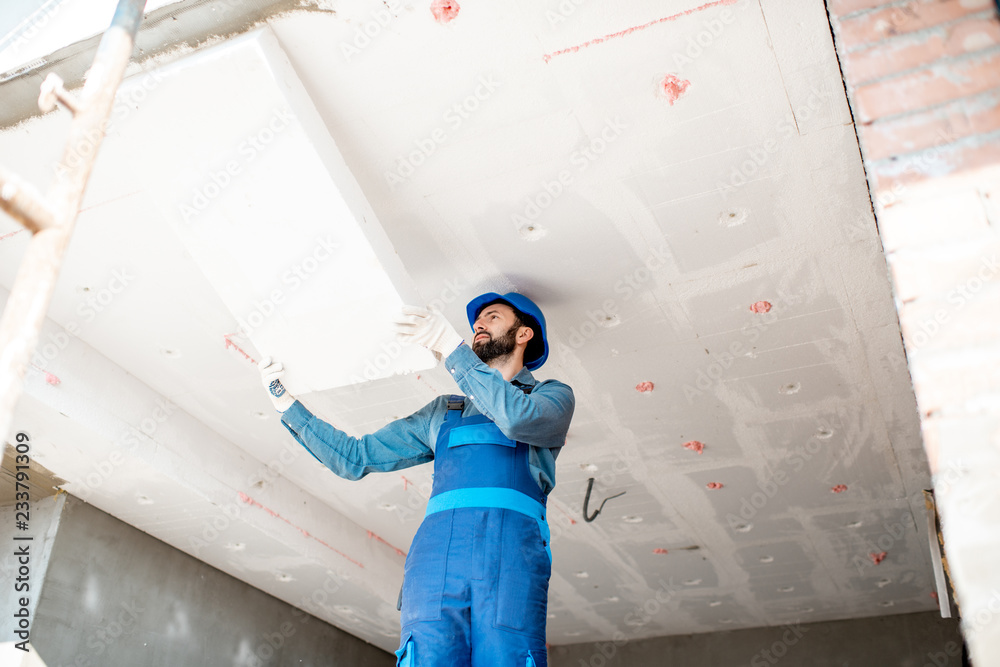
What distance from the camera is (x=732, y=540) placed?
17.6 feet

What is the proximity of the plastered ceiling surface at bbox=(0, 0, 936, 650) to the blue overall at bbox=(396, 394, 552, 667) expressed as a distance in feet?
1.75

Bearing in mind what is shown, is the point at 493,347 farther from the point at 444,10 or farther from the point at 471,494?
the point at 444,10

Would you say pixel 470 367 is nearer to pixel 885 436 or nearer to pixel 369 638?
pixel 885 436

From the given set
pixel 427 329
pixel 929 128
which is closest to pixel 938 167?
pixel 929 128

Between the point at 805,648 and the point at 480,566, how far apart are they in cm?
604

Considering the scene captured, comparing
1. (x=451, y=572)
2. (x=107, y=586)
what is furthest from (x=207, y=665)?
(x=451, y=572)

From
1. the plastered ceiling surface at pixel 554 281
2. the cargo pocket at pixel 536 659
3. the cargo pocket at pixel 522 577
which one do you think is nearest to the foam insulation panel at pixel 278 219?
the plastered ceiling surface at pixel 554 281

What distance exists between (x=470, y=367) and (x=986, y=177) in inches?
53.1

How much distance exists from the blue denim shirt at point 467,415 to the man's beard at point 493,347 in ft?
0.35

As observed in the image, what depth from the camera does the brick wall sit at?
0.97 meters

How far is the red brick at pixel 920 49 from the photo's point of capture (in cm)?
121

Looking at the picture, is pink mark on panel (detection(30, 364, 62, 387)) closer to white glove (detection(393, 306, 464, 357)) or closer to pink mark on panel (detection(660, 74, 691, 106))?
white glove (detection(393, 306, 464, 357))

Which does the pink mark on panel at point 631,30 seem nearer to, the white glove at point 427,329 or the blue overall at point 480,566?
the white glove at point 427,329

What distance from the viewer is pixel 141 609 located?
4473mm
